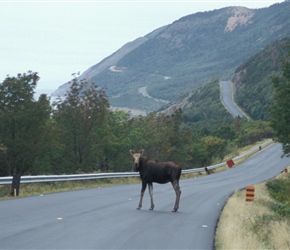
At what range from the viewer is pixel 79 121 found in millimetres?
44156

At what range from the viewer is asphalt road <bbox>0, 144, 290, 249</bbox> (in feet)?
36.2

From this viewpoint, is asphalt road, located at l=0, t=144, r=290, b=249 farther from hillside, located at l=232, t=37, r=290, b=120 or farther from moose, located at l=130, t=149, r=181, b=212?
hillside, located at l=232, t=37, r=290, b=120

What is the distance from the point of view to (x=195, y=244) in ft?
38.3

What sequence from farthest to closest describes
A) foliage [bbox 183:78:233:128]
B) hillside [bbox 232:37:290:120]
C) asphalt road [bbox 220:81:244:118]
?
asphalt road [bbox 220:81:244:118] → hillside [bbox 232:37:290:120] → foliage [bbox 183:78:233:128]

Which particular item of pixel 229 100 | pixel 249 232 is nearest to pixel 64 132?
pixel 249 232

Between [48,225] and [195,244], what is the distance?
347 cm

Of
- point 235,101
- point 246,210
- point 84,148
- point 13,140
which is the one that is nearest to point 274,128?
point 84,148

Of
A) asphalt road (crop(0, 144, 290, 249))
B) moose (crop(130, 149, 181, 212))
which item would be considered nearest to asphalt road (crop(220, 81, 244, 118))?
asphalt road (crop(0, 144, 290, 249))

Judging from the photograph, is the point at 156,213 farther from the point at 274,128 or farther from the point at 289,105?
the point at 274,128

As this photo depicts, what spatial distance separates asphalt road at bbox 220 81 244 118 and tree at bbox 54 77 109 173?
88.5 metres

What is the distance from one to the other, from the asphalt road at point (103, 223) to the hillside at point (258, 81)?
102 meters

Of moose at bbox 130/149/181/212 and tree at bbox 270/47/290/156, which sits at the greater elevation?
tree at bbox 270/47/290/156

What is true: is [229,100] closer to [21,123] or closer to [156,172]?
[21,123]

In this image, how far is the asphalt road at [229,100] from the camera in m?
137
